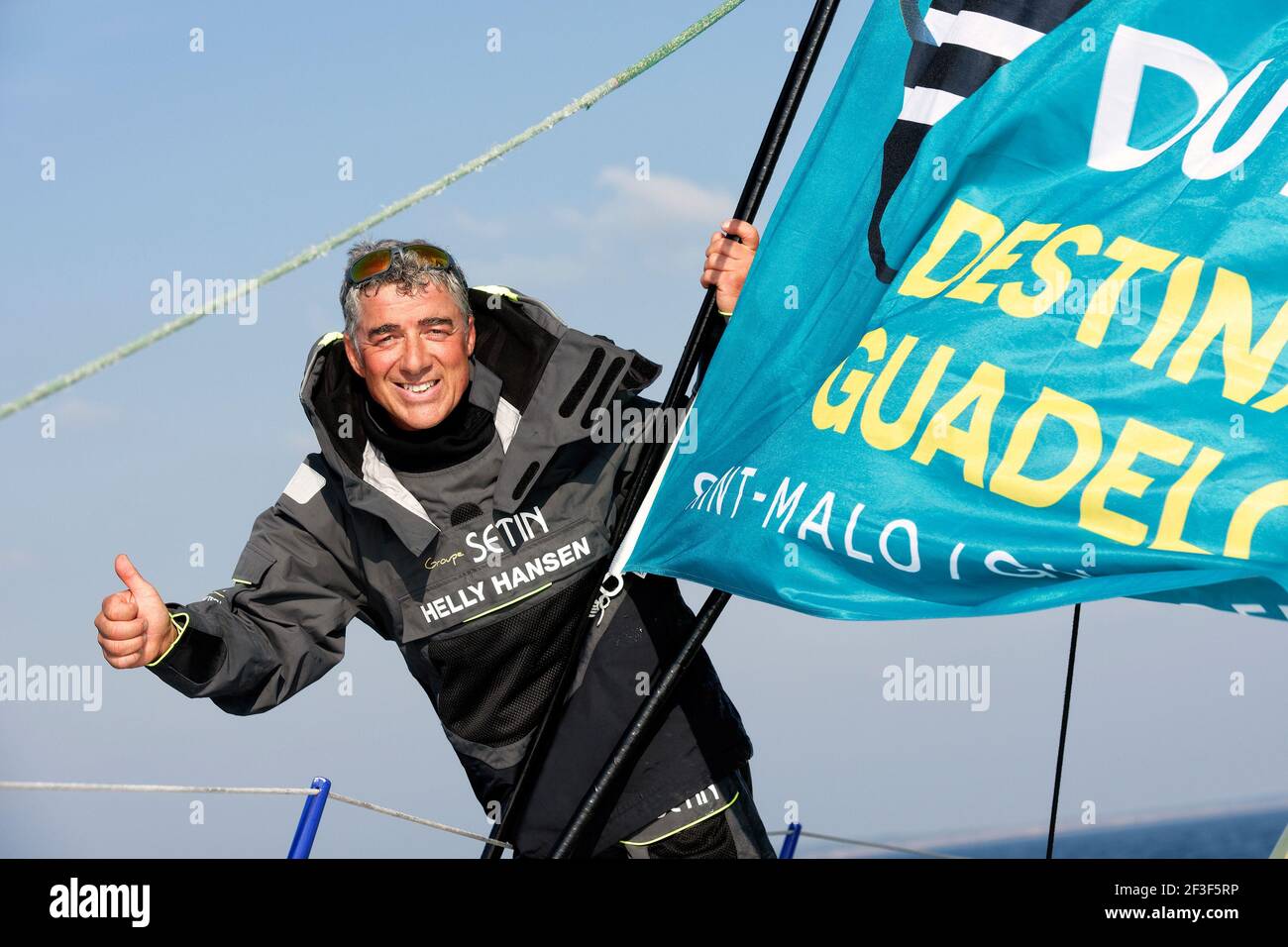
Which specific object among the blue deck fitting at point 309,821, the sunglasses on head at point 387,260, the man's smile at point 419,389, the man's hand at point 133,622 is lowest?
the blue deck fitting at point 309,821

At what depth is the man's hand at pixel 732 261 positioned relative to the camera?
4.54m

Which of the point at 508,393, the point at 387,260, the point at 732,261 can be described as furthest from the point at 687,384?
the point at 387,260

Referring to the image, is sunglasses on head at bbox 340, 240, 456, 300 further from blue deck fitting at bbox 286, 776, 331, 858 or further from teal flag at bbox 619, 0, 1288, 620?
blue deck fitting at bbox 286, 776, 331, 858

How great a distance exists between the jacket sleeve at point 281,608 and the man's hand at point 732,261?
4.70 ft

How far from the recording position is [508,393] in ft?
14.4

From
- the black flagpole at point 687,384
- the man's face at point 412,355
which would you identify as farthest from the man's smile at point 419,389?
the black flagpole at point 687,384

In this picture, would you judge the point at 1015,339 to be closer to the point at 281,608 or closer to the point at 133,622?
the point at 281,608

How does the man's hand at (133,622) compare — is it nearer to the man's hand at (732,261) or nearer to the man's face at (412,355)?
the man's face at (412,355)

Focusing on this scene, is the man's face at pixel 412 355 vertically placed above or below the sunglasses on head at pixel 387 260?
below

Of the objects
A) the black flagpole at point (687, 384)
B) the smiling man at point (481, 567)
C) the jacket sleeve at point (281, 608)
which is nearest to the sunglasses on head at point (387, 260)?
the smiling man at point (481, 567)

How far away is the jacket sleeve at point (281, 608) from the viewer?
396cm

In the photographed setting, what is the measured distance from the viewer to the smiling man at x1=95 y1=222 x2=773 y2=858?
13.8 ft

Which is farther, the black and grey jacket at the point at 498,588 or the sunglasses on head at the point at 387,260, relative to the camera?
the sunglasses on head at the point at 387,260

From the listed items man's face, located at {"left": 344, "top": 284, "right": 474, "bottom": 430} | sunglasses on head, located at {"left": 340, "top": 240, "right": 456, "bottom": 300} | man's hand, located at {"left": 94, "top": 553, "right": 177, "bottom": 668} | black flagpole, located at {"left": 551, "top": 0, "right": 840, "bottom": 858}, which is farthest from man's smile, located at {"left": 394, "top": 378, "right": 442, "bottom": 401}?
man's hand, located at {"left": 94, "top": 553, "right": 177, "bottom": 668}
